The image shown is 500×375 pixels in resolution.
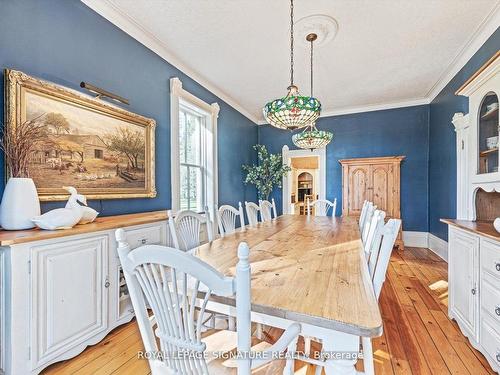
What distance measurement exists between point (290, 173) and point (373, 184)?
5.83 ft

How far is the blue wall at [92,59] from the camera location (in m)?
1.70

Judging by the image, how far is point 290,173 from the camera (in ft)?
19.1

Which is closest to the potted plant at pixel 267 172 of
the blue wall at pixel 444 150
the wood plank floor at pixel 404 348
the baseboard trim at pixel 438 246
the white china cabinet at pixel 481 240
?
the blue wall at pixel 444 150

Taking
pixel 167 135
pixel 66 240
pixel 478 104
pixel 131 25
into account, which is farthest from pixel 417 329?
pixel 131 25

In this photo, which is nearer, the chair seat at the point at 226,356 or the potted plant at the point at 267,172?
the chair seat at the point at 226,356

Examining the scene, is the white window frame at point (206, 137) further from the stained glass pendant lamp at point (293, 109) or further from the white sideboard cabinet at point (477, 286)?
the white sideboard cabinet at point (477, 286)

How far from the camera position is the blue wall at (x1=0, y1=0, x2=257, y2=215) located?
1697 millimetres

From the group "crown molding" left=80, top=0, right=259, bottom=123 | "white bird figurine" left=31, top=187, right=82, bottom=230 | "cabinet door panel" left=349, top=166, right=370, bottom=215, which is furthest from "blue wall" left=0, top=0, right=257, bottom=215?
"cabinet door panel" left=349, top=166, right=370, bottom=215

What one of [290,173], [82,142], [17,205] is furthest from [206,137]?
[17,205]

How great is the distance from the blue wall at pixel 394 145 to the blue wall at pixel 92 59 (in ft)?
10.2

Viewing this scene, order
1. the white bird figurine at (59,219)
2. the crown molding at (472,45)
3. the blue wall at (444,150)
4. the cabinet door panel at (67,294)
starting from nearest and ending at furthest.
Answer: the cabinet door panel at (67,294) → the white bird figurine at (59,219) → the crown molding at (472,45) → the blue wall at (444,150)

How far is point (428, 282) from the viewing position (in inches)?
121

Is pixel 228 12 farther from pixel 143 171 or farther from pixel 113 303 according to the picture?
pixel 113 303

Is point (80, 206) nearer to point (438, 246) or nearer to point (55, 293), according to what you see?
point (55, 293)
